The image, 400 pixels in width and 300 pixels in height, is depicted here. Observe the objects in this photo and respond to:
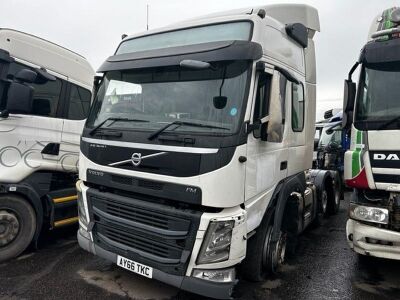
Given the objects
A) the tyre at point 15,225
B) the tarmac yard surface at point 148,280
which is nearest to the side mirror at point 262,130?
the tarmac yard surface at point 148,280

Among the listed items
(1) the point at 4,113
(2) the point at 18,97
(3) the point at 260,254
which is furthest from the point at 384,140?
(1) the point at 4,113

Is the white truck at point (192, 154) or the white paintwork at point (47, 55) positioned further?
the white paintwork at point (47, 55)

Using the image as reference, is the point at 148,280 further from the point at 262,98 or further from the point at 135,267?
the point at 262,98

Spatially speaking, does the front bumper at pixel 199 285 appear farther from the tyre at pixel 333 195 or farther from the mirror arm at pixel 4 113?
the tyre at pixel 333 195

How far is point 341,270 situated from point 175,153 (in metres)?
3.05

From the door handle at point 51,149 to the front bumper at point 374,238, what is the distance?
13.6ft

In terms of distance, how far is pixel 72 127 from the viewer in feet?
17.2

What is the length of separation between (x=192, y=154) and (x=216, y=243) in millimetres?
815

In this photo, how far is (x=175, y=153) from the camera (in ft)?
9.97

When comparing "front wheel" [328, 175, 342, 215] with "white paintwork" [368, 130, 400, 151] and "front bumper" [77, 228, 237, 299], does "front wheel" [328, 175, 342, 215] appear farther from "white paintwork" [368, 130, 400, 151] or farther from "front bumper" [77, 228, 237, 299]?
"front bumper" [77, 228, 237, 299]

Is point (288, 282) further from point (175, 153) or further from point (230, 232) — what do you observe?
point (175, 153)

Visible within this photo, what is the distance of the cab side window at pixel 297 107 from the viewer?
14.3ft

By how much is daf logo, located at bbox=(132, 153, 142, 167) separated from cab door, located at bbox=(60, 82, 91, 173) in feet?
7.45

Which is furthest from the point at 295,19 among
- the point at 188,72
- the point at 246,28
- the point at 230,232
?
the point at 230,232
